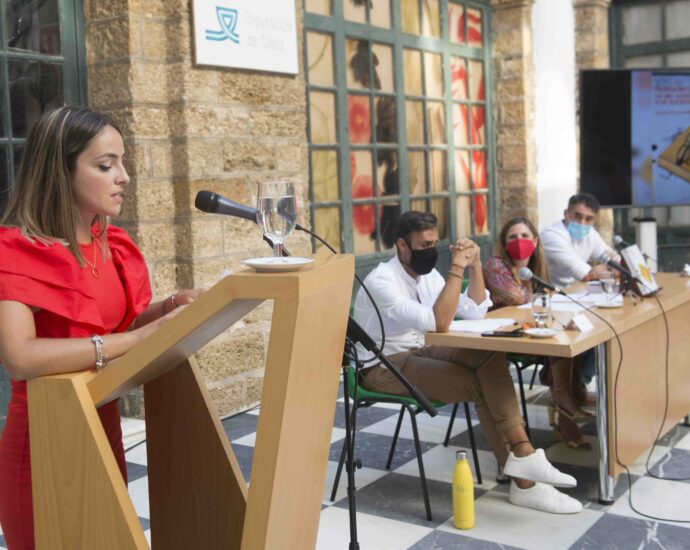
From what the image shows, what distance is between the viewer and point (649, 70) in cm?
704

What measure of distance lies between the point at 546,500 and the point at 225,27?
277 cm

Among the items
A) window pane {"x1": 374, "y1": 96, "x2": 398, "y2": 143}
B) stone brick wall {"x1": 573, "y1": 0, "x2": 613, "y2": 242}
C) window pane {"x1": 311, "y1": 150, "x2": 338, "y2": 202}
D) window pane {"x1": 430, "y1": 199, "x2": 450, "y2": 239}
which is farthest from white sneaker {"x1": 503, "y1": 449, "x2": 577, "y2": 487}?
stone brick wall {"x1": 573, "y1": 0, "x2": 613, "y2": 242}

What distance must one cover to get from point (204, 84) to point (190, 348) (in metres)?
3.06

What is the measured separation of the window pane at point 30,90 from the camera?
4.22 m

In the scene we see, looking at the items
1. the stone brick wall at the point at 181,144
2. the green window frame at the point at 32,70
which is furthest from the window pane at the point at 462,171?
the green window frame at the point at 32,70

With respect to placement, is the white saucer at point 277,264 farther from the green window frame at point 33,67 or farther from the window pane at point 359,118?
the window pane at point 359,118

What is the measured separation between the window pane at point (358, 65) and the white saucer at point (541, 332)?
3.23m

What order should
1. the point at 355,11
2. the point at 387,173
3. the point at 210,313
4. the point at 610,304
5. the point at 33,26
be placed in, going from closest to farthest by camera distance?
the point at 210,313, the point at 610,304, the point at 33,26, the point at 355,11, the point at 387,173

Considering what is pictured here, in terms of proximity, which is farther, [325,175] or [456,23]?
[456,23]

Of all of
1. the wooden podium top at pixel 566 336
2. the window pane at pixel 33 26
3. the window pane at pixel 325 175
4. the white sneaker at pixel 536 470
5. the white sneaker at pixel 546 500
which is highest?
the window pane at pixel 33 26

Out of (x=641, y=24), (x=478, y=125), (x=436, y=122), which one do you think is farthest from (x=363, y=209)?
(x=641, y=24)

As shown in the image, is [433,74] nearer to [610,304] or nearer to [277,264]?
[610,304]

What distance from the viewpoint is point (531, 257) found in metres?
4.57

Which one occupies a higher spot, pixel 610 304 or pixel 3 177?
pixel 3 177
